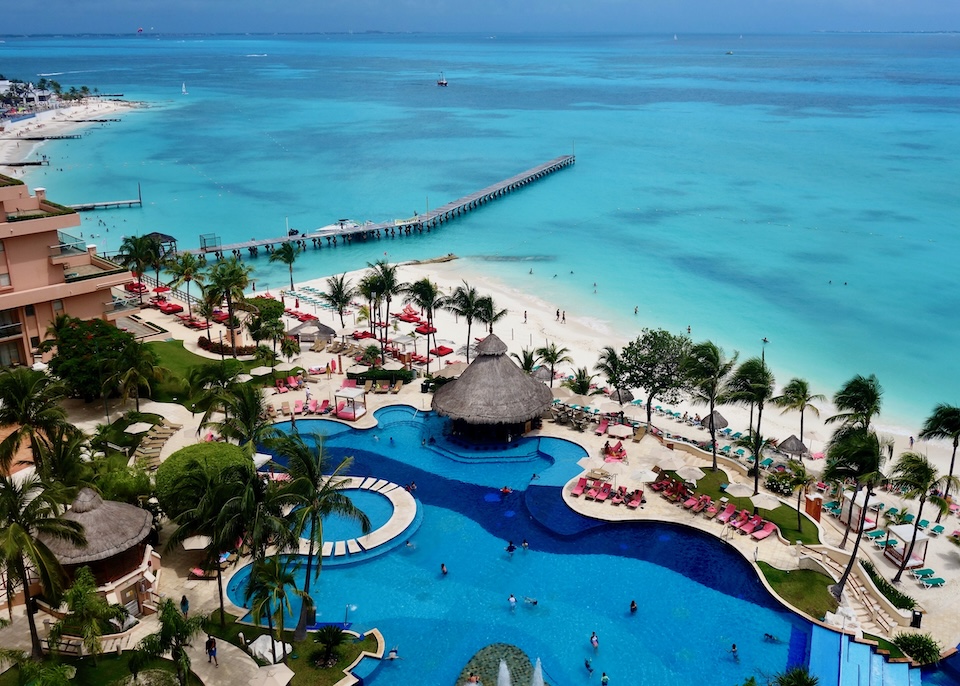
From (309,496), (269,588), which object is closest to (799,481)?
(309,496)

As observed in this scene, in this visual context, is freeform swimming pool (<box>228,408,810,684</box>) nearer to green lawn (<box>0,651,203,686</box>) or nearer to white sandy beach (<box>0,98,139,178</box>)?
green lawn (<box>0,651,203,686</box>)

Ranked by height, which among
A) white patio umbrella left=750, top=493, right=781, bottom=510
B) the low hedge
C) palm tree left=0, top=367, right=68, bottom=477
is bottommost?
the low hedge

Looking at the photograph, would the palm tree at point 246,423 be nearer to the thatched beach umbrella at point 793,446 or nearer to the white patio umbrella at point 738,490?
the white patio umbrella at point 738,490

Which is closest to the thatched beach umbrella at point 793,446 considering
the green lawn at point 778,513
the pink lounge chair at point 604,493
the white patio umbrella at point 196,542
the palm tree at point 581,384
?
the green lawn at point 778,513

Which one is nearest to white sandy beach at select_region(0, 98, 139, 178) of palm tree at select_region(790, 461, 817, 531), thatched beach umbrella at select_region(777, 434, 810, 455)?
thatched beach umbrella at select_region(777, 434, 810, 455)

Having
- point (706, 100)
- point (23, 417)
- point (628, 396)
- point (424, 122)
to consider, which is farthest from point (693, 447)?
point (706, 100)

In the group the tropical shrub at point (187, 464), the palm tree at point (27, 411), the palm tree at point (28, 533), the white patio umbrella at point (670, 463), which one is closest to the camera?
the palm tree at point (28, 533)

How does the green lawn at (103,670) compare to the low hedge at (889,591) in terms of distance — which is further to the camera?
the low hedge at (889,591)

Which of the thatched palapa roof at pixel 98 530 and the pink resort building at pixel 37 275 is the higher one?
the pink resort building at pixel 37 275
